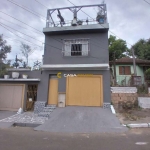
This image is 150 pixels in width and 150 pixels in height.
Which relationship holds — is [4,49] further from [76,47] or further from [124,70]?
[124,70]

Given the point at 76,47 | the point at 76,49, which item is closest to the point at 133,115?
the point at 76,49

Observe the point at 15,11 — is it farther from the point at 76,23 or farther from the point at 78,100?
the point at 78,100

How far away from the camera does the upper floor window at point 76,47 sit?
10508mm

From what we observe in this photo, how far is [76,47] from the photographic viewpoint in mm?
10703

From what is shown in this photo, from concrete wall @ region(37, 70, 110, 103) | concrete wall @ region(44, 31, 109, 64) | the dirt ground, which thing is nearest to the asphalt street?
the dirt ground

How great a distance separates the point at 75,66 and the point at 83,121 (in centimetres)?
422

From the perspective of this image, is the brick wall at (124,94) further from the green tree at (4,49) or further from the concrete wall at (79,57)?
the green tree at (4,49)

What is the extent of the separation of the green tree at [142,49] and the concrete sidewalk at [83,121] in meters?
17.5

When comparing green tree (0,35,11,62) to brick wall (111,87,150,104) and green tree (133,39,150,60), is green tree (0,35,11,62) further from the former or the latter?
green tree (133,39,150,60)

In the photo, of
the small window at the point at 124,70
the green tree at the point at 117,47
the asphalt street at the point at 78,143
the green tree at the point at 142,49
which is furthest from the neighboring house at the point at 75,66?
the green tree at the point at 142,49

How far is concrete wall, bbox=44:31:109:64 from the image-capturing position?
10.1m

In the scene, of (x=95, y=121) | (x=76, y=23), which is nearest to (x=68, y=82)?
(x=95, y=121)

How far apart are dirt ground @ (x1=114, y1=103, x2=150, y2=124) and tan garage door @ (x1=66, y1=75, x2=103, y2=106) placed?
Result: 161 centimetres

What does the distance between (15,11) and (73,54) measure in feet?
16.9
